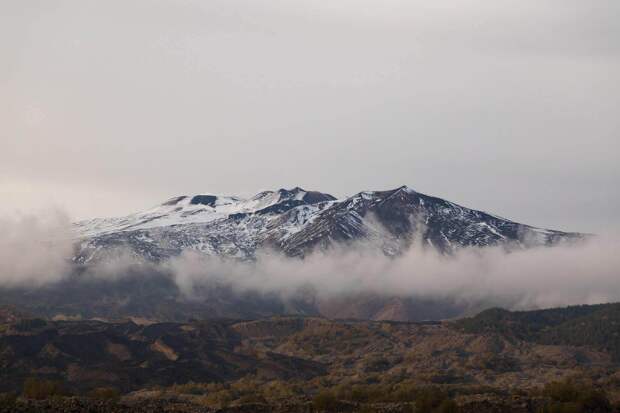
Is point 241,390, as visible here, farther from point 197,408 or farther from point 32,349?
point 32,349

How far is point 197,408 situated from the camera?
101375 mm

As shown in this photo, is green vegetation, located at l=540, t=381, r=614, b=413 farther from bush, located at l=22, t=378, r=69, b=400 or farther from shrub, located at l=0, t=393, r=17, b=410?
bush, located at l=22, t=378, r=69, b=400

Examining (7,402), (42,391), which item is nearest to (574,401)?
(7,402)

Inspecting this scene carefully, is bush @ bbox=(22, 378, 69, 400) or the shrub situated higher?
the shrub

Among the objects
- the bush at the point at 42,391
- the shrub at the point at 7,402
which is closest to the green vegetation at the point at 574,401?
the shrub at the point at 7,402

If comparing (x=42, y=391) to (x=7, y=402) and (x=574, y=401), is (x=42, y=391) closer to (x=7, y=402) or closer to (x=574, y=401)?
(x=7, y=402)

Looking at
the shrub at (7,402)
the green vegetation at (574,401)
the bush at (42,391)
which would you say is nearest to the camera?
the shrub at (7,402)

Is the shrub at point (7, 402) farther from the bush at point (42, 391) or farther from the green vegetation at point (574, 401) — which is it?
the green vegetation at point (574, 401)

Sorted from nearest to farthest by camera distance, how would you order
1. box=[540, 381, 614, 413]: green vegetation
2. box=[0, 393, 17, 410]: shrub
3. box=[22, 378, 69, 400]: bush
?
box=[0, 393, 17, 410]: shrub < box=[540, 381, 614, 413]: green vegetation < box=[22, 378, 69, 400]: bush

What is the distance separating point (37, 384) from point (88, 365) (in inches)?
2518

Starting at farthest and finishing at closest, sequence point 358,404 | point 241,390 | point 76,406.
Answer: point 241,390 < point 358,404 < point 76,406

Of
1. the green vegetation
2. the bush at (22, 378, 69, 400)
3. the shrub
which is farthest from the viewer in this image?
the bush at (22, 378, 69, 400)

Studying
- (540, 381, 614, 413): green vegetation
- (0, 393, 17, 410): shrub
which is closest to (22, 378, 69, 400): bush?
(0, 393, 17, 410): shrub

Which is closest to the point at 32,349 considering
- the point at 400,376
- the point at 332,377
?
the point at 332,377
